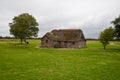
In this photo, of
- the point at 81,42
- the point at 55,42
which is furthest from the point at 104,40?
the point at 55,42

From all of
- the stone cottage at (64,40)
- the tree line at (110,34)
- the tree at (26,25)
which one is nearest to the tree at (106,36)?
the tree line at (110,34)

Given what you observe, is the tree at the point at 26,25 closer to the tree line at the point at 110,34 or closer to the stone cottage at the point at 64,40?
the stone cottage at the point at 64,40

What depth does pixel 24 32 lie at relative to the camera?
7494cm

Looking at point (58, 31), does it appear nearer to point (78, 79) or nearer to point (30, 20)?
point (30, 20)

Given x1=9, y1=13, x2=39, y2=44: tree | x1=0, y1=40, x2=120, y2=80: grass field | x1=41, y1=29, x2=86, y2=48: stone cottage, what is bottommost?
x1=0, y1=40, x2=120, y2=80: grass field

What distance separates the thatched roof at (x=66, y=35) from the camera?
263 feet

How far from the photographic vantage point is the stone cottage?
3100 inches

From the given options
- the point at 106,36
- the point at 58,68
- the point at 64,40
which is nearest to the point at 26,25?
the point at 64,40

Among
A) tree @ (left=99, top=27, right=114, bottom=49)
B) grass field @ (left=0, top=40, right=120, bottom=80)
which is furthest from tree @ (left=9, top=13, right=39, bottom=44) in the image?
grass field @ (left=0, top=40, right=120, bottom=80)

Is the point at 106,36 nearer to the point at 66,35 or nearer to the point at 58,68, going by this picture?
the point at 66,35

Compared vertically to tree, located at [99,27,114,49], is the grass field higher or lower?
lower

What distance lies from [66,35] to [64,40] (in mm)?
3621

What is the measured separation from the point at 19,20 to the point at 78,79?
60923 millimetres

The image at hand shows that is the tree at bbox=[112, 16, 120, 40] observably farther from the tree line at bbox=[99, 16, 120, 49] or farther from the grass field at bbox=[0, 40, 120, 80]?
the grass field at bbox=[0, 40, 120, 80]
